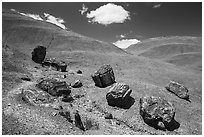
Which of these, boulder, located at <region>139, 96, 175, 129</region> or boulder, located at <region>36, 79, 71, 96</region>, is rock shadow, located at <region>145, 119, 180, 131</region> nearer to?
boulder, located at <region>139, 96, 175, 129</region>

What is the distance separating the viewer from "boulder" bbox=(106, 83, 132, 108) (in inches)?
1062

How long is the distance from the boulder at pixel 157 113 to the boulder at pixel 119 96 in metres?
2.86

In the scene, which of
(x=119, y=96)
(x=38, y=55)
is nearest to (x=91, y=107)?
(x=119, y=96)

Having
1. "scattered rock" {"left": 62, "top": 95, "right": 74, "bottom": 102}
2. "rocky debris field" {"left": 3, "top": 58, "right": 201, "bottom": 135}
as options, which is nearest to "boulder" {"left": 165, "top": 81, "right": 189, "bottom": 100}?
"rocky debris field" {"left": 3, "top": 58, "right": 201, "bottom": 135}

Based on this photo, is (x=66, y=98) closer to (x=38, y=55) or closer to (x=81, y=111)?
(x=81, y=111)

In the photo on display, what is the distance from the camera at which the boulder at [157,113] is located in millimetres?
23422

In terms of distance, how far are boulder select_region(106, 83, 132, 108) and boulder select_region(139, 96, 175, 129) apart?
2.86m

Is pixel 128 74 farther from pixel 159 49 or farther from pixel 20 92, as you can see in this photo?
pixel 159 49

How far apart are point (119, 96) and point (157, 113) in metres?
5.75

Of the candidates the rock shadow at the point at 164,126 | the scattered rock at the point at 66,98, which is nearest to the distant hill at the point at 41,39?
the scattered rock at the point at 66,98

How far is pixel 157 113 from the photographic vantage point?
941 inches

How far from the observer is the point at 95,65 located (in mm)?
55375

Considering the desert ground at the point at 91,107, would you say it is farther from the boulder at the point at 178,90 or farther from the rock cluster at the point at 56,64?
the rock cluster at the point at 56,64

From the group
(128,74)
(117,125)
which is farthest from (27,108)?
(128,74)
